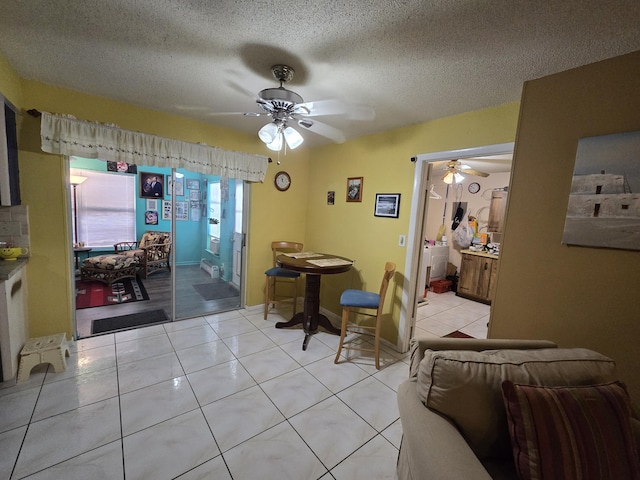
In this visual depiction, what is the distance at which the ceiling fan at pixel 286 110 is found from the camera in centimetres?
166

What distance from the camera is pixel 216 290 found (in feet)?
14.2

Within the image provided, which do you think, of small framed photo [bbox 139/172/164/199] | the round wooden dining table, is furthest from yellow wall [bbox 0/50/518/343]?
small framed photo [bbox 139/172/164/199]

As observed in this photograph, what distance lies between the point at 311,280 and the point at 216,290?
2.20 metres

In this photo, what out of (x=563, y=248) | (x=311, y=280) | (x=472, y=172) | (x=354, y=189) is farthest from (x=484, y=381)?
(x=472, y=172)

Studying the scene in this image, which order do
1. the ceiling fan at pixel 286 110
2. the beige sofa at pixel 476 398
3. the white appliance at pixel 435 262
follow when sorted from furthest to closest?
the white appliance at pixel 435 262, the ceiling fan at pixel 286 110, the beige sofa at pixel 476 398

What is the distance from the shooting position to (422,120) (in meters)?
2.51

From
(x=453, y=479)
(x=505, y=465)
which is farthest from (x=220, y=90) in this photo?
(x=505, y=465)

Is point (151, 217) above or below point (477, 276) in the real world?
above

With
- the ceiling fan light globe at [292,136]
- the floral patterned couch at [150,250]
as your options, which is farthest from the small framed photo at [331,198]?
the floral patterned couch at [150,250]

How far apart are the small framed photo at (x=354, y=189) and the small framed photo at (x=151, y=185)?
4.21m

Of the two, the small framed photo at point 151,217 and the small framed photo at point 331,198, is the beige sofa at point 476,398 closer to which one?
the small framed photo at point 331,198

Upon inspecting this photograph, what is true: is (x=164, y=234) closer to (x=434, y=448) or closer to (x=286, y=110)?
(x=286, y=110)

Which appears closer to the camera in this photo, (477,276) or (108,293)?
(108,293)

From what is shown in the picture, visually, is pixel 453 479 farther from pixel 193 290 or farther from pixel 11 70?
pixel 193 290
